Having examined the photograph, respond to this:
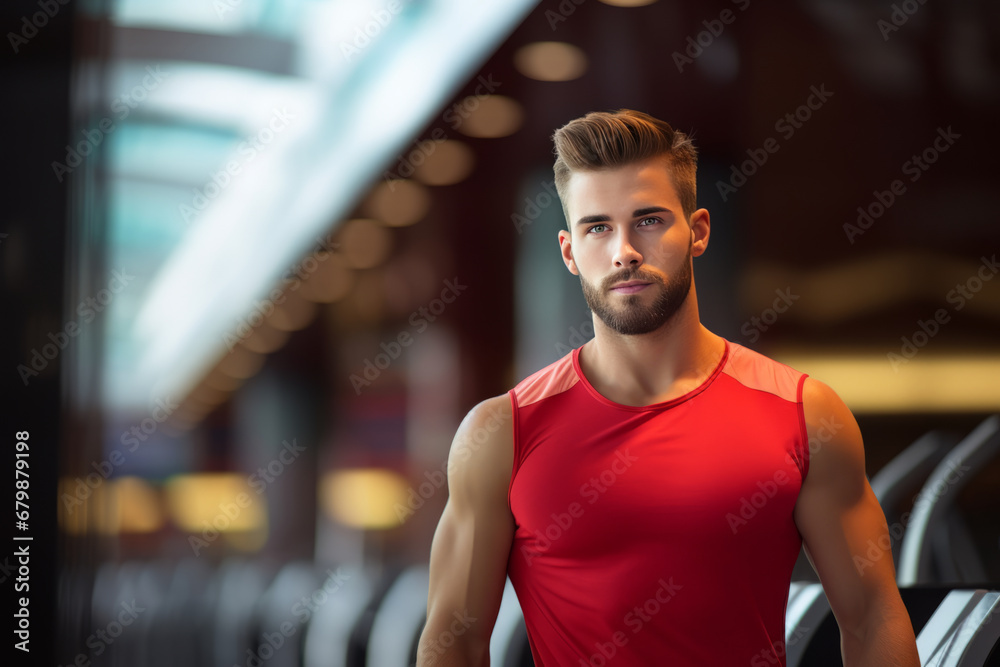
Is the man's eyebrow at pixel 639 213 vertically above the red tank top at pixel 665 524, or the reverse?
the man's eyebrow at pixel 639 213

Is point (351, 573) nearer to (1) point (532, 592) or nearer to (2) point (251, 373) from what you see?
(2) point (251, 373)

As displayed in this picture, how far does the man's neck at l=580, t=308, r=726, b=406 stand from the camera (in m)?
1.39

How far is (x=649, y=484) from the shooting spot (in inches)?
50.7

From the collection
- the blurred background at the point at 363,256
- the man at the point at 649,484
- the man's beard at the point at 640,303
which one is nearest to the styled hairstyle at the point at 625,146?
the man at the point at 649,484

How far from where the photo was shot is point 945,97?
2.35m

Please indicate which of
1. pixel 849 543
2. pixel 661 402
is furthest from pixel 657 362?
pixel 849 543

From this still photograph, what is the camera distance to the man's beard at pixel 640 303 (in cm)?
134

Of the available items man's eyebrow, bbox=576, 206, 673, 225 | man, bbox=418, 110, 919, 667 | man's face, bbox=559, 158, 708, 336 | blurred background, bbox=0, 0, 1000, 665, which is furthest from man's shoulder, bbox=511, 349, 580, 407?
blurred background, bbox=0, 0, 1000, 665

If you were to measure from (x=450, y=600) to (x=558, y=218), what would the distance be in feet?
4.44

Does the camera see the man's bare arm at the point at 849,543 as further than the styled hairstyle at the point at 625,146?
No

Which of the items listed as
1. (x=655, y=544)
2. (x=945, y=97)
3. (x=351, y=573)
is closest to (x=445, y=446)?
(x=351, y=573)

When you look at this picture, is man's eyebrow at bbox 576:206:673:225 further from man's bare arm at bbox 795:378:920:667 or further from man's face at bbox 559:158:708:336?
man's bare arm at bbox 795:378:920:667

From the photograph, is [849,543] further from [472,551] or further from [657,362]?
[472,551]

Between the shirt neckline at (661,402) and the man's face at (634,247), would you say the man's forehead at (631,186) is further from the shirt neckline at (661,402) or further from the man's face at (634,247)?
the shirt neckline at (661,402)
